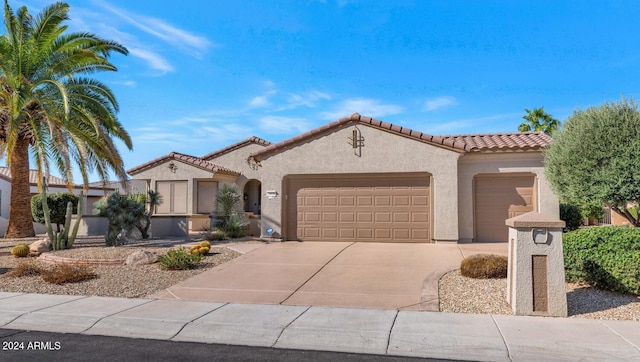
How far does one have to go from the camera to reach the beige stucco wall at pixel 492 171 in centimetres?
1529

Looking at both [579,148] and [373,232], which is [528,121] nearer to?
[373,232]

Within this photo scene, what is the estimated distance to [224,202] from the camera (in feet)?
60.5

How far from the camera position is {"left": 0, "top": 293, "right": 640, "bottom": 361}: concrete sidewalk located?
231 inches

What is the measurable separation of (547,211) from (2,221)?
2417 cm

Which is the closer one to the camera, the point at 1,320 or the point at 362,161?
the point at 1,320

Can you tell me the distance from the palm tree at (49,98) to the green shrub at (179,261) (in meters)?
6.67

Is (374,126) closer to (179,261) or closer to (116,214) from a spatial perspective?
(179,261)

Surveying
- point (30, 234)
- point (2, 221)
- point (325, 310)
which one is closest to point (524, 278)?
point (325, 310)

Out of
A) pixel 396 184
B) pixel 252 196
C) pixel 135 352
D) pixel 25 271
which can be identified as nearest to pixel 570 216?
pixel 396 184

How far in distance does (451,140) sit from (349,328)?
10.6 m

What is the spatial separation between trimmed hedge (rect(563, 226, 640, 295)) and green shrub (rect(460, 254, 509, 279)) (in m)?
1.27

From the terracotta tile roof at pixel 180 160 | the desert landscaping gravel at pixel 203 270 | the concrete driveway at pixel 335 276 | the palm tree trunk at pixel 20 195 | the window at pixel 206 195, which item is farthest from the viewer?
the window at pixel 206 195

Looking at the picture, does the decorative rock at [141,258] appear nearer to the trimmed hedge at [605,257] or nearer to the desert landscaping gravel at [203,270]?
the desert landscaping gravel at [203,270]

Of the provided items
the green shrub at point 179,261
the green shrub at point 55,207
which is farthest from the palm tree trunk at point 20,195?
the green shrub at point 179,261
